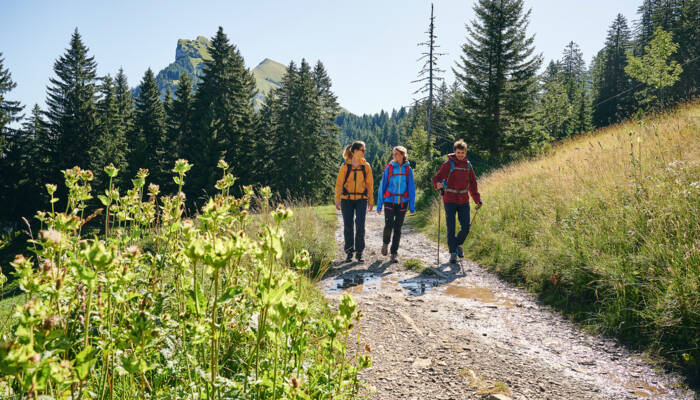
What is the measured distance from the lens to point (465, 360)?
3.17 metres

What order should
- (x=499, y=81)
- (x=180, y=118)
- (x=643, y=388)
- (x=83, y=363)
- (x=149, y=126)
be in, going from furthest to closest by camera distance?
(x=149, y=126)
(x=180, y=118)
(x=499, y=81)
(x=643, y=388)
(x=83, y=363)

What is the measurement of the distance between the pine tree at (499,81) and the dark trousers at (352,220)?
17.5 metres

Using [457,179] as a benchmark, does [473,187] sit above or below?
below

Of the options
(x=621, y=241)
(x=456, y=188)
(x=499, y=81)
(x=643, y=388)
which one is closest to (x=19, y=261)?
(x=643, y=388)

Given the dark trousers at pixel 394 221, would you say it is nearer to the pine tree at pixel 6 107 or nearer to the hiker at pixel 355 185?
the hiker at pixel 355 185

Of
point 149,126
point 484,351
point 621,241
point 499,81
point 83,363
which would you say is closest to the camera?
point 83,363

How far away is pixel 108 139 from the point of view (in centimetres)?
2886

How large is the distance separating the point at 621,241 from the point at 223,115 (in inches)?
1160

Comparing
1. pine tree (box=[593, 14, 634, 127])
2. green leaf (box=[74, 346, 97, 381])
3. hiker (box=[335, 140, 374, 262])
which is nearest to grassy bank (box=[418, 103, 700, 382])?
hiker (box=[335, 140, 374, 262])

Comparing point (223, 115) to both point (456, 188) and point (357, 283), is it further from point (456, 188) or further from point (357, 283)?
point (357, 283)

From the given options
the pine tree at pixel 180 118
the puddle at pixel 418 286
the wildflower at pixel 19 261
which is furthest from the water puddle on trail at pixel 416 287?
the pine tree at pixel 180 118

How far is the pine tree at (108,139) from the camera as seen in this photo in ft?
90.4

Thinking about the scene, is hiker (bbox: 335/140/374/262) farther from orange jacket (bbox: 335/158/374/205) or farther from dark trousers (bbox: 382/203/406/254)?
dark trousers (bbox: 382/203/406/254)

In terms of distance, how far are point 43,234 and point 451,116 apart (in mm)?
Answer: 24123
